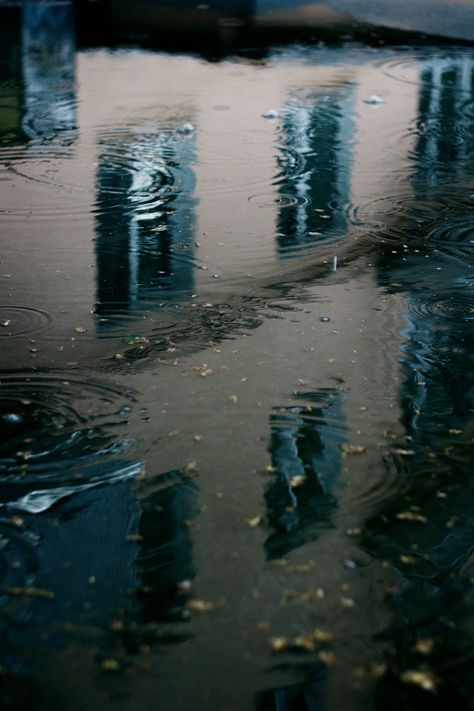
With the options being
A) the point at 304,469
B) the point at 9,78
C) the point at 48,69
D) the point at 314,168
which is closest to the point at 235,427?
the point at 304,469

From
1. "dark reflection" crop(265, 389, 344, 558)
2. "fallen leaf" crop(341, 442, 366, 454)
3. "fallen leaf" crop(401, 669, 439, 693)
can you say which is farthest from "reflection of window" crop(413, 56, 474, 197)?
"fallen leaf" crop(401, 669, 439, 693)

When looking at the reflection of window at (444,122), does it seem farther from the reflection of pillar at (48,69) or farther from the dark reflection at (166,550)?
the dark reflection at (166,550)

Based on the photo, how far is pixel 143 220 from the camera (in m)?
4.29

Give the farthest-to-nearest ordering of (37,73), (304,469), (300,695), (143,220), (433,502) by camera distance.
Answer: (37,73) → (143,220) → (304,469) → (433,502) → (300,695)

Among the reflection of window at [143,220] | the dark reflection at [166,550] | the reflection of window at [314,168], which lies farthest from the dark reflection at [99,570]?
the reflection of window at [314,168]

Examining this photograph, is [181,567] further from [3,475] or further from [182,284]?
[182,284]

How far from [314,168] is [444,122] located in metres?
1.50

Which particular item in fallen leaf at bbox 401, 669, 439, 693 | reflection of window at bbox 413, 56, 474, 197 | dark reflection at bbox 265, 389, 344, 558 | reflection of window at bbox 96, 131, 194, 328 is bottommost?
fallen leaf at bbox 401, 669, 439, 693

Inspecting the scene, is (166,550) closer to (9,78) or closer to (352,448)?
(352,448)

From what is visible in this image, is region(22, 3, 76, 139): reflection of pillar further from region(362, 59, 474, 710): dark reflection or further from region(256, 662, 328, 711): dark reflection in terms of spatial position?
region(256, 662, 328, 711): dark reflection

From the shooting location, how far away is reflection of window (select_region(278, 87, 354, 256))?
13.8 ft

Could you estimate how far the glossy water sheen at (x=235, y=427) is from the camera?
186cm

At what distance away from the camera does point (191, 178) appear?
488 centimetres

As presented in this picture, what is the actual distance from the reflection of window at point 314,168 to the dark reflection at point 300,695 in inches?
91.7
